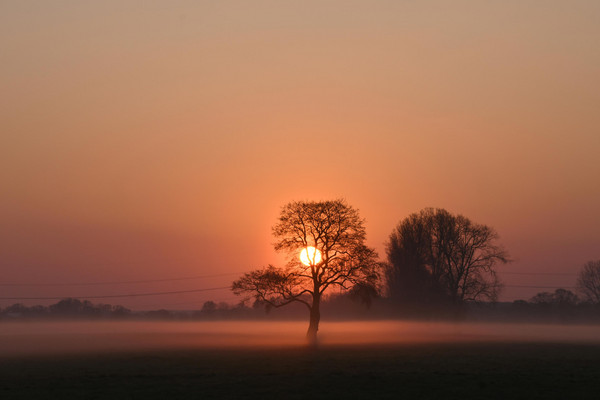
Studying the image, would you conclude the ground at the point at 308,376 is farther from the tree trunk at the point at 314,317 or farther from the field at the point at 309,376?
the tree trunk at the point at 314,317

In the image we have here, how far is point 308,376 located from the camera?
31719mm

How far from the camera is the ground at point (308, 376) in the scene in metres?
26.2

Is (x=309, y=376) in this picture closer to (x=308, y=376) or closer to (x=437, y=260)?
(x=308, y=376)

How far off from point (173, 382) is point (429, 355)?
862 inches

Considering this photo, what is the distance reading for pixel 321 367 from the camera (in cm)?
3612

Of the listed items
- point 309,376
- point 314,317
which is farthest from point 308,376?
point 314,317

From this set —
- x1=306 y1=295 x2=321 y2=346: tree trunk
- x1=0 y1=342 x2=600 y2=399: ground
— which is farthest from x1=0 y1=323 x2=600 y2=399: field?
x1=306 y1=295 x2=321 y2=346: tree trunk

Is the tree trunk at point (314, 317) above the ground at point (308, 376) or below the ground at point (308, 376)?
above

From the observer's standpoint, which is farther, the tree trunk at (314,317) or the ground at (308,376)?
the tree trunk at (314,317)

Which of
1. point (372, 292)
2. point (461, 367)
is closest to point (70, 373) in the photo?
point (461, 367)

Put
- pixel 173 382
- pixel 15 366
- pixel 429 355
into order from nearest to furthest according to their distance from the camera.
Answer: pixel 173 382
pixel 15 366
pixel 429 355

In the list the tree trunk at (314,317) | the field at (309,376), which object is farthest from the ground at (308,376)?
the tree trunk at (314,317)

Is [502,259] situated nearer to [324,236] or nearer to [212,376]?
[324,236]

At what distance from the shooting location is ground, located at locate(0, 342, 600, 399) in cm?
2619
